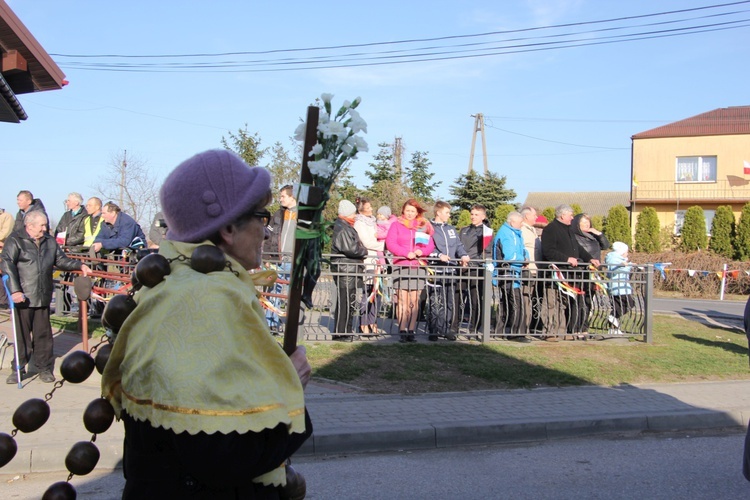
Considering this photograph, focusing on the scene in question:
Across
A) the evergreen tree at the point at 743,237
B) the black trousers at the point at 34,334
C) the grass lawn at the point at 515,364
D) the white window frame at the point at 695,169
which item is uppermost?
the white window frame at the point at 695,169

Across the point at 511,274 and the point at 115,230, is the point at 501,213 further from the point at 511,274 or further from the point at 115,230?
the point at 115,230

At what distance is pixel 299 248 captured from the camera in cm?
210

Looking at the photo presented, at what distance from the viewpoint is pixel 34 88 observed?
8.23 m

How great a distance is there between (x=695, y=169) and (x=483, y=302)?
35775 mm

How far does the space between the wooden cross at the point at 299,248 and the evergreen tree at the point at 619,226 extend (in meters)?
36.1

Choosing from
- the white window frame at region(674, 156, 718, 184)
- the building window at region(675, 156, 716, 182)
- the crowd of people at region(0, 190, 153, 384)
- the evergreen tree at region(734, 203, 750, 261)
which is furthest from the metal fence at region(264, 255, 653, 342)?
the building window at region(675, 156, 716, 182)

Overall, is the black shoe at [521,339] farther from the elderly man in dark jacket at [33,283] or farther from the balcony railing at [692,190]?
the balcony railing at [692,190]

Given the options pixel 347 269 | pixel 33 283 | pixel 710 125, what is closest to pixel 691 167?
pixel 710 125

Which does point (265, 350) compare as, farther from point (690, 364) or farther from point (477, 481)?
point (690, 364)

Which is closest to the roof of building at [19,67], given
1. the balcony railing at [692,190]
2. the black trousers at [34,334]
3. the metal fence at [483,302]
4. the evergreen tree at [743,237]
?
the black trousers at [34,334]

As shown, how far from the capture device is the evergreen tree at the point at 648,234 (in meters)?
35.4

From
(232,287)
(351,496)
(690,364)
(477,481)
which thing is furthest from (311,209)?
(690,364)

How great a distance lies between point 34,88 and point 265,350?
7.67 m

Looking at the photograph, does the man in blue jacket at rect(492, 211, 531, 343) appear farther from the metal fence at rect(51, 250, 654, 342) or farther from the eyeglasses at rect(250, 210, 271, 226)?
the eyeglasses at rect(250, 210, 271, 226)
